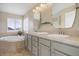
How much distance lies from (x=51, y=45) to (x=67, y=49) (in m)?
0.36

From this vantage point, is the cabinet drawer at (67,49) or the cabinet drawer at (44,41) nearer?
the cabinet drawer at (67,49)

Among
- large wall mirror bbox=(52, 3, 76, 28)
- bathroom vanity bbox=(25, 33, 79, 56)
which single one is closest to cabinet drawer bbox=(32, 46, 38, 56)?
bathroom vanity bbox=(25, 33, 79, 56)

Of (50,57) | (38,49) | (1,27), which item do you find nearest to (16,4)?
(1,27)

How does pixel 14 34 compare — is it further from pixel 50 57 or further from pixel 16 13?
pixel 50 57

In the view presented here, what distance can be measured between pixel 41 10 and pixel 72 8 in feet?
1.93

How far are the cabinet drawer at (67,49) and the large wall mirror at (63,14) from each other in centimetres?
55

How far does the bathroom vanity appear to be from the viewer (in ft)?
4.83

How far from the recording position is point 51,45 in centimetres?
182

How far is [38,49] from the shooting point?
209 centimetres

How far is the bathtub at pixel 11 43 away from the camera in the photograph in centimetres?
206

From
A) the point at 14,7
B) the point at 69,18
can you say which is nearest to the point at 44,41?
the point at 69,18

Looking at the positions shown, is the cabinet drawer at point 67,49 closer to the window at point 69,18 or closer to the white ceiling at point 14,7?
the window at point 69,18

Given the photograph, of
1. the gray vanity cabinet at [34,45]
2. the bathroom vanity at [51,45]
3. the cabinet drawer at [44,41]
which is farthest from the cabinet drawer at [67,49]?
the gray vanity cabinet at [34,45]

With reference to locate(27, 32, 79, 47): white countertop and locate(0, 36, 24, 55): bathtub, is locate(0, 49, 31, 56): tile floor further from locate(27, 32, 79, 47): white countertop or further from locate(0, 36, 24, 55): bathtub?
locate(27, 32, 79, 47): white countertop
